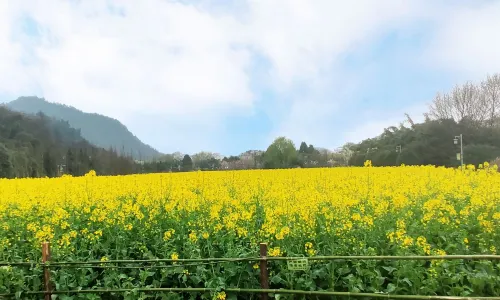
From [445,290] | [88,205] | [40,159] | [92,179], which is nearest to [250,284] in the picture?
[445,290]

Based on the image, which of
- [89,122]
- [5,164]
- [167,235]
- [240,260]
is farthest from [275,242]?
[89,122]

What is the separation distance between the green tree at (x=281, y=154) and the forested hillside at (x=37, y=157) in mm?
15275

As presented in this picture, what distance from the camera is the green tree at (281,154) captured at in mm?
35866

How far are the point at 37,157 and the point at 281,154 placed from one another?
3097cm

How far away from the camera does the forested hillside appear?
133ft

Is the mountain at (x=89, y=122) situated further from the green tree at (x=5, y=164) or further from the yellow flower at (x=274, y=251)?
the yellow flower at (x=274, y=251)

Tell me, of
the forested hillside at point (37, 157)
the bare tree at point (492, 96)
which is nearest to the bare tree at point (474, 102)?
the bare tree at point (492, 96)

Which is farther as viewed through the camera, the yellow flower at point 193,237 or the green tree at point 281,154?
the green tree at point 281,154

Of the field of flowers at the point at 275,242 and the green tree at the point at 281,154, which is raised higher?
the green tree at the point at 281,154

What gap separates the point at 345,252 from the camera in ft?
14.1

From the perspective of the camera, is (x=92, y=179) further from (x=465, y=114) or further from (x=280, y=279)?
(x=465, y=114)

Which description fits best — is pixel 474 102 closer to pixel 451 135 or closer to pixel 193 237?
pixel 451 135

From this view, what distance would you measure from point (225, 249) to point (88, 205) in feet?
10.5

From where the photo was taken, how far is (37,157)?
49.9 m
